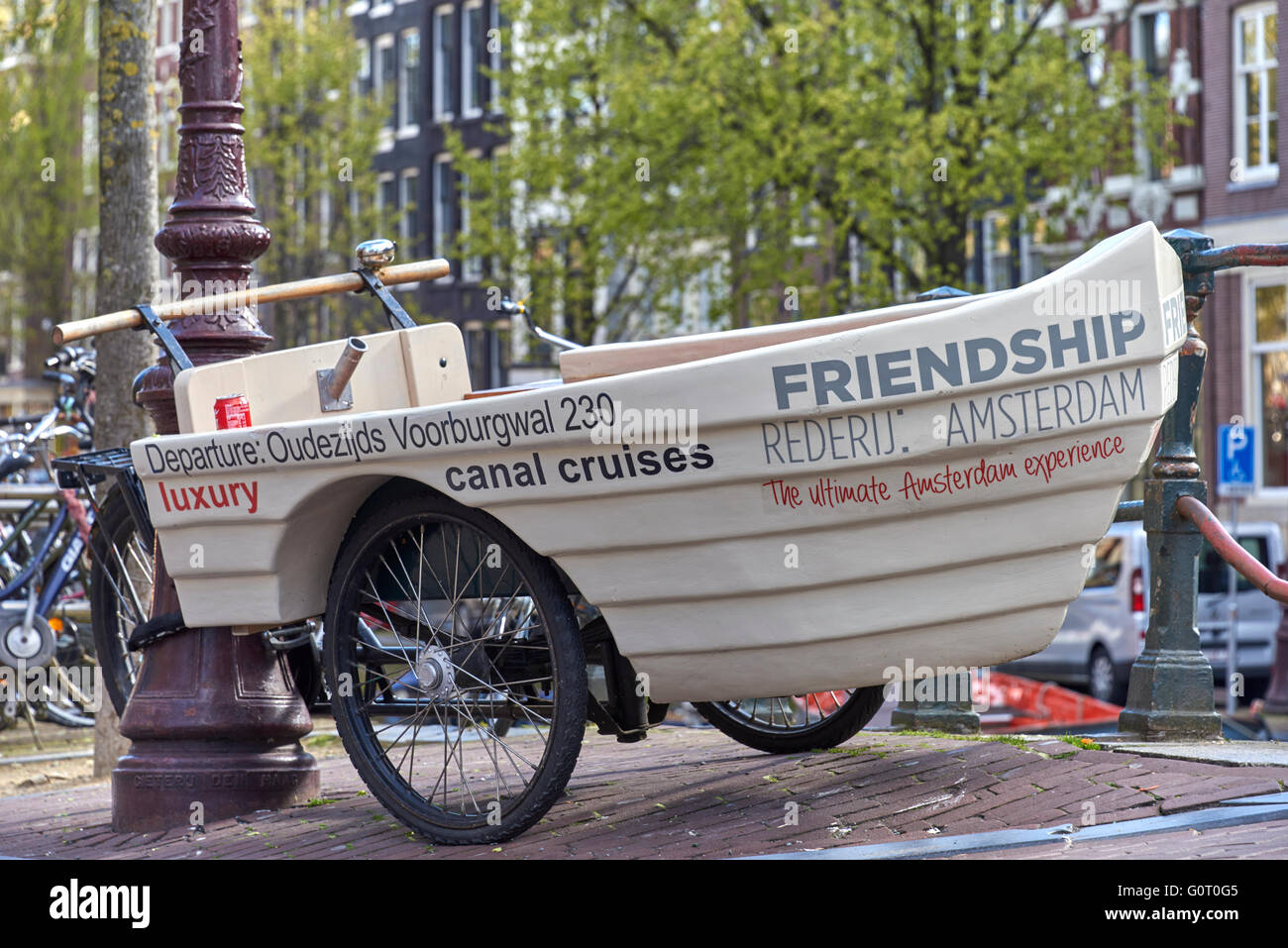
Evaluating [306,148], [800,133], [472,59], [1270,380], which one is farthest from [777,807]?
[472,59]

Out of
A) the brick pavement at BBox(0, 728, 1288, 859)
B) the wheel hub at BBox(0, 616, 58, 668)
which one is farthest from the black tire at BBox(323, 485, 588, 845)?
the wheel hub at BBox(0, 616, 58, 668)

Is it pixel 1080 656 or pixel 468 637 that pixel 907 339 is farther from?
pixel 1080 656

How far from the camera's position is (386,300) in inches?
224

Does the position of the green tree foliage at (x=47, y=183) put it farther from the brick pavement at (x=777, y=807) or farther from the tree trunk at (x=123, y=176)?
the brick pavement at (x=777, y=807)

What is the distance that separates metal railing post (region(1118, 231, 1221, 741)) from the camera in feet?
19.0

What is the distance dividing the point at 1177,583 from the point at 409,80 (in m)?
38.6

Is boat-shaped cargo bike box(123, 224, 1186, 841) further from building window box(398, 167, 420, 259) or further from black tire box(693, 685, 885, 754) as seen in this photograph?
building window box(398, 167, 420, 259)

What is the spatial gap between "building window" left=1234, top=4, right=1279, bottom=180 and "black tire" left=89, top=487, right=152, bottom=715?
23514 millimetres

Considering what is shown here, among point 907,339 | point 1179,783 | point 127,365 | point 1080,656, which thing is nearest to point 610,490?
point 907,339

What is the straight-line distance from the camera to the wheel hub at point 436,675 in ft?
15.0

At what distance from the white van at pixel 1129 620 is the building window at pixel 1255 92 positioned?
30.6ft

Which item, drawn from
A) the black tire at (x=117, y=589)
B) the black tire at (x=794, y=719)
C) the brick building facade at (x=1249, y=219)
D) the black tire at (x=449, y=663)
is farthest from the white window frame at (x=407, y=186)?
the black tire at (x=449, y=663)

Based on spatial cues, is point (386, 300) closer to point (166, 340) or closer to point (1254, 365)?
point (166, 340)

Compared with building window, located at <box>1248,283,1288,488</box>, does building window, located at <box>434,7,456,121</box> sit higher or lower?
higher
